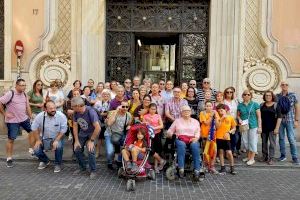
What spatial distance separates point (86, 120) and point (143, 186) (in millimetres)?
1624

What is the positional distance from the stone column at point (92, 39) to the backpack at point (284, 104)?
5.23 meters

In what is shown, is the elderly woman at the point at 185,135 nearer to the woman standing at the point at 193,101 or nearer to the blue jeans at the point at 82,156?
the woman standing at the point at 193,101

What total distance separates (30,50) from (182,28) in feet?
14.5

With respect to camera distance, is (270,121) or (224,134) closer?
(224,134)

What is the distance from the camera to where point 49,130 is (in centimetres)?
758

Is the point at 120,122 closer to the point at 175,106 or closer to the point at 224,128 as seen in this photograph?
the point at 175,106

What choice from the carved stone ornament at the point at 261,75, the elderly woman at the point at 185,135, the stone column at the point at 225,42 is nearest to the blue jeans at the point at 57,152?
the elderly woman at the point at 185,135

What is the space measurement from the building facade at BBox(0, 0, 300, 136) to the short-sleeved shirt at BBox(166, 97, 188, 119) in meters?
3.47

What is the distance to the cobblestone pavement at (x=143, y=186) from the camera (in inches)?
240

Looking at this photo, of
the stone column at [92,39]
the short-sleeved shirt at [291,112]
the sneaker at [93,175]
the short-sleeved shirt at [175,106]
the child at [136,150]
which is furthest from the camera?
the stone column at [92,39]

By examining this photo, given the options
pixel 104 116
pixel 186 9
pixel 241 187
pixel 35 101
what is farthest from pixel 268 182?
pixel 186 9

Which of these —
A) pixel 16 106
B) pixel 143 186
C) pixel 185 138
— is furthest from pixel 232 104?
pixel 16 106

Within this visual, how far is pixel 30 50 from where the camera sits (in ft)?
36.2

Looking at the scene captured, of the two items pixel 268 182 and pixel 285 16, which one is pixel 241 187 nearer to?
pixel 268 182
